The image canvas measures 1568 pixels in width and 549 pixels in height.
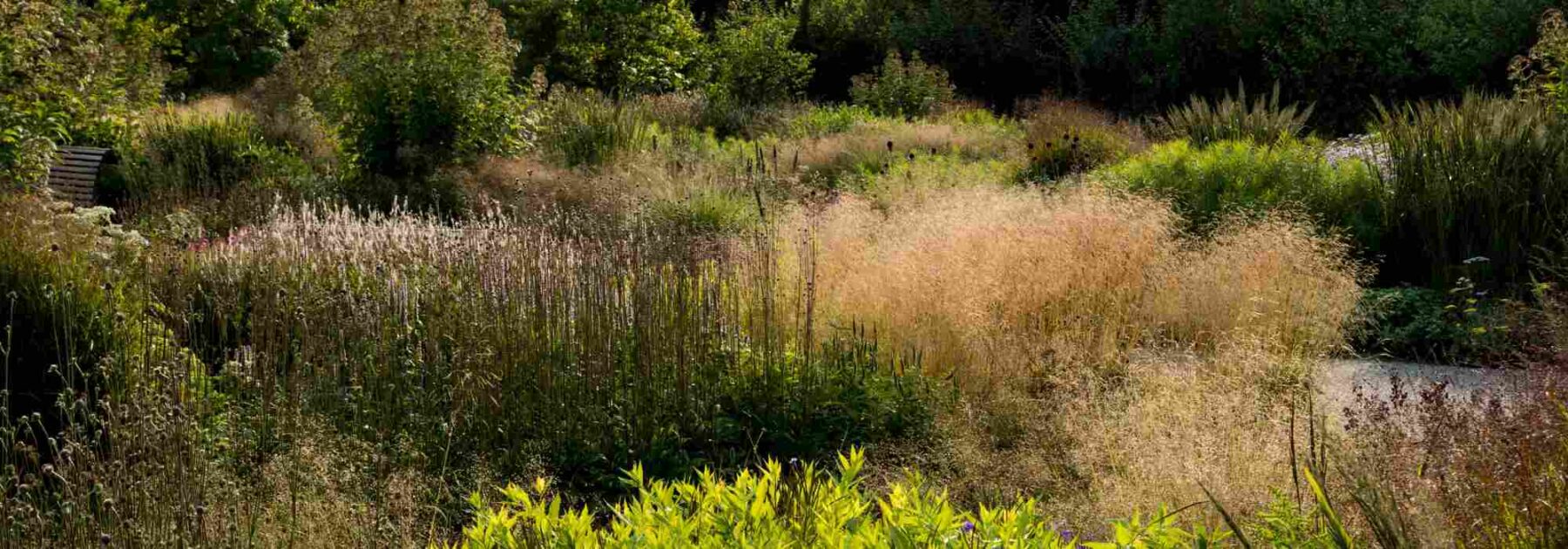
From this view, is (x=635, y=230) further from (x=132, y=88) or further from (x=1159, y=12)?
(x=1159, y=12)

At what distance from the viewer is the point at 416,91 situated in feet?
Answer: 37.3

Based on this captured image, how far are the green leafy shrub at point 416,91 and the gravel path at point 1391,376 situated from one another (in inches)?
294

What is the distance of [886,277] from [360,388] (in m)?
2.90

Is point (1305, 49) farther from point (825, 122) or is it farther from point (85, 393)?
point (85, 393)

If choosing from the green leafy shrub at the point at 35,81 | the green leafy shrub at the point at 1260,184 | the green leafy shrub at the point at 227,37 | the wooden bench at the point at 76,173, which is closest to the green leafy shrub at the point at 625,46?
the green leafy shrub at the point at 227,37

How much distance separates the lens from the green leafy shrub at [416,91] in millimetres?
11344

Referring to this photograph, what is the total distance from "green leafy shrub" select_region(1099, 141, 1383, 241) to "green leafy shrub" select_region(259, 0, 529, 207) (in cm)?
549

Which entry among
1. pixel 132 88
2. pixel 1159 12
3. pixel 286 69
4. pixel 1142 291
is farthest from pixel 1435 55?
pixel 286 69

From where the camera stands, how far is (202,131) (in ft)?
42.1

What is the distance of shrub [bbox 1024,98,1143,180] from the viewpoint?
11.6 meters

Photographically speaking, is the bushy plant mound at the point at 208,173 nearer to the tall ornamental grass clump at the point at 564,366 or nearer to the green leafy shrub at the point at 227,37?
the tall ornamental grass clump at the point at 564,366

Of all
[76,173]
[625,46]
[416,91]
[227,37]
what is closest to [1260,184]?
[416,91]

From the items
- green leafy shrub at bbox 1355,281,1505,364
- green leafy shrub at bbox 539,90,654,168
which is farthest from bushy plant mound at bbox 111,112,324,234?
green leafy shrub at bbox 1355,281,1505,364

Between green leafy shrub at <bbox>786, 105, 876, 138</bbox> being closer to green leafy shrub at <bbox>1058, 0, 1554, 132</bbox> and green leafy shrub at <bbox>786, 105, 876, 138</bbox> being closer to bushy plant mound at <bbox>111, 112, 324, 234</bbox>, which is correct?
bushy plant mound at <bbox>111, 112, 324, 234</bbox>
